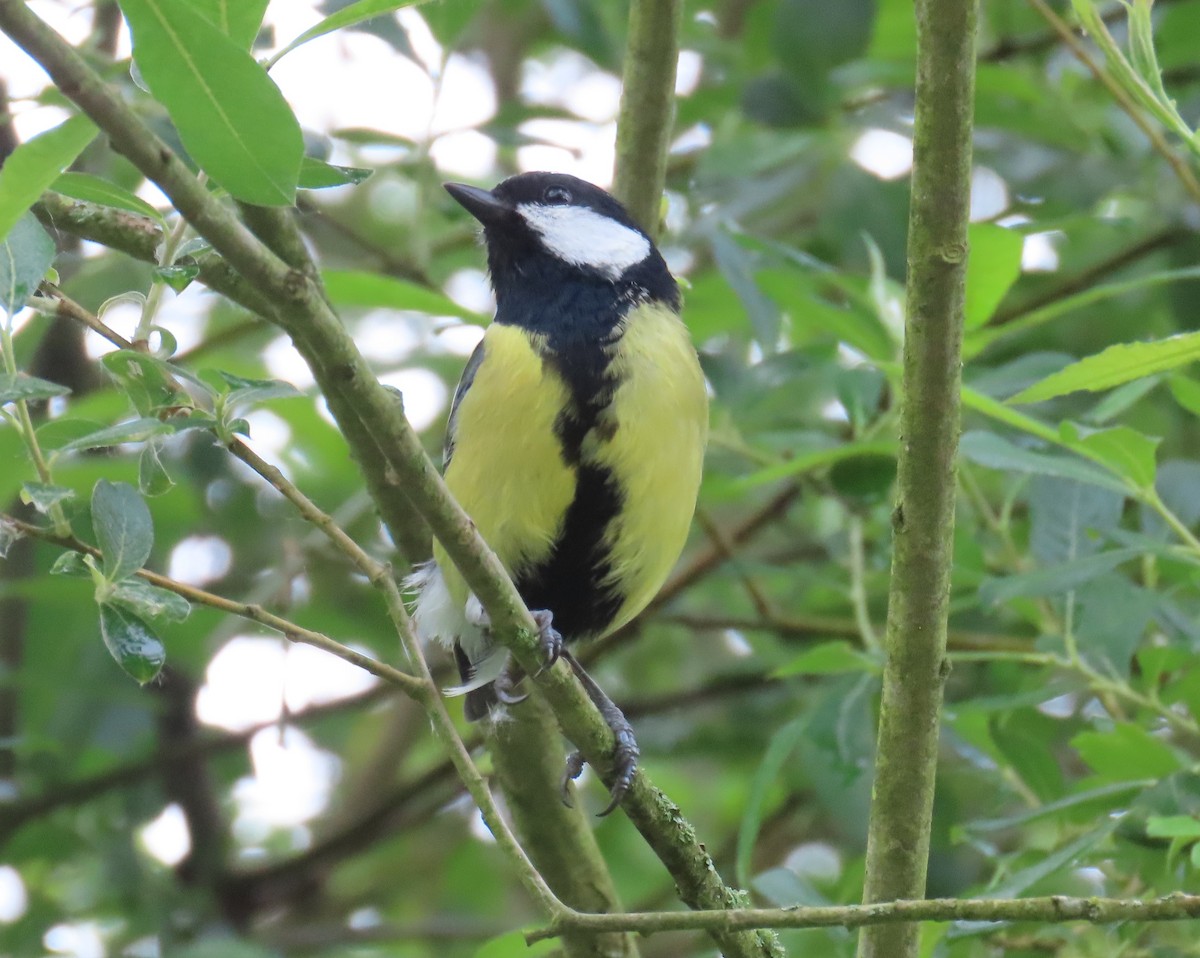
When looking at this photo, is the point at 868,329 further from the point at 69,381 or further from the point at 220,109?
the point at 69,381

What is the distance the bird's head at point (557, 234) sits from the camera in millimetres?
2416

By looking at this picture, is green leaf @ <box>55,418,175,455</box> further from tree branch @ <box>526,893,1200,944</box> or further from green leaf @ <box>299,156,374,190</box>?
tree branch @ <box>526,893,1200,944</box>

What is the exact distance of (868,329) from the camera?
2387 mm

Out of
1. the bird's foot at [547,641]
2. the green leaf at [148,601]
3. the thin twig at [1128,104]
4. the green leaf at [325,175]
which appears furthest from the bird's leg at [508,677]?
the thin twig at [1128,104]

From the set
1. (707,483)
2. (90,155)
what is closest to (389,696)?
(707,483)

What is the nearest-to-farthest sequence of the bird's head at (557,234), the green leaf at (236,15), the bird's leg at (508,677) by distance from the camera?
the green leaf at (236,15) → the bird's leg at (508,677) → the bird's head at (557,234)

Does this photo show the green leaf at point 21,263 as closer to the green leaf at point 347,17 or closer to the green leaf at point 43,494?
the green leaf at point 43,494

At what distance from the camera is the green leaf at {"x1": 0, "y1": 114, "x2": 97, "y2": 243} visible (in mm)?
1123

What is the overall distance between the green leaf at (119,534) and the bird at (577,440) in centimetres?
64

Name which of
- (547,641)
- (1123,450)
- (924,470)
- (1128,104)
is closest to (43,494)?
(547,641)

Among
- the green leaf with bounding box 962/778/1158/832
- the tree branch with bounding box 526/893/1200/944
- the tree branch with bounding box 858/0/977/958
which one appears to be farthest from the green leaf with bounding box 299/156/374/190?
the green leaf with bounding box 962/778/1158/832

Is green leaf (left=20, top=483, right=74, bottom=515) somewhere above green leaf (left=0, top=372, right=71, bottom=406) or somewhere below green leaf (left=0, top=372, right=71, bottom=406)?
below

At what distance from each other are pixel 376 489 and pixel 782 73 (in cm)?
148

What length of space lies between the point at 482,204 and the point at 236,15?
4.37 ft
